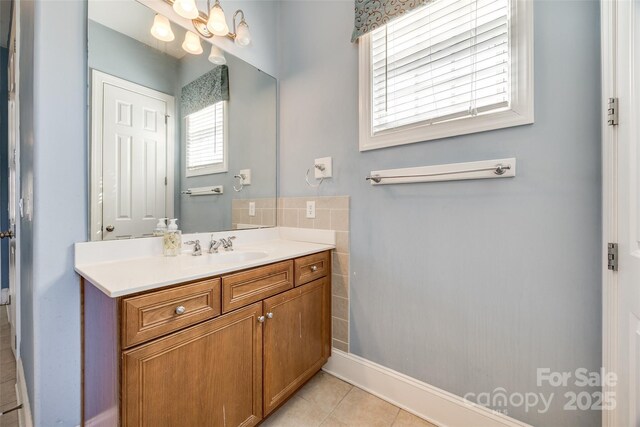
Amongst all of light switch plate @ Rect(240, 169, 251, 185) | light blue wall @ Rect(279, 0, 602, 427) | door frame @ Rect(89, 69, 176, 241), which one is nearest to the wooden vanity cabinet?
door frame @ Rect(89, 69, 176, 241)

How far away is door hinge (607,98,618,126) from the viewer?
2.98ft

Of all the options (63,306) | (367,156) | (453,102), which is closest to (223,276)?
(63,306)

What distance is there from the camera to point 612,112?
3.01 feet

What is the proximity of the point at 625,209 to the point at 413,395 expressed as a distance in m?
1.25

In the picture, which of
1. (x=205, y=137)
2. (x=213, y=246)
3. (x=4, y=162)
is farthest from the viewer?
(x=4, y=162)

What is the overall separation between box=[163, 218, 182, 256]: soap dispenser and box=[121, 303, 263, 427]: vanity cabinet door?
52 cm

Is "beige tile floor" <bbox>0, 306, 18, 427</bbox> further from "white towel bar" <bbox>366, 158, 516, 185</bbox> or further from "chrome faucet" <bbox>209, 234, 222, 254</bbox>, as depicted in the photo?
"white towel bar" <bbox>366, 158, 516, 185</bbox>

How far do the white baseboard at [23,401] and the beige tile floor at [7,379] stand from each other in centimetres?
4

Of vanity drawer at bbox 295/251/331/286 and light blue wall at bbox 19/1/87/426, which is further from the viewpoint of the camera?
vanity drawer at bbox 295/251/331/286

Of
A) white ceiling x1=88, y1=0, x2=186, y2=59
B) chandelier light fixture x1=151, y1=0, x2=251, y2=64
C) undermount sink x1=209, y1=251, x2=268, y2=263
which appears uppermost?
chandelier light fixture x1=151, y1=0, x2=251, y2=64

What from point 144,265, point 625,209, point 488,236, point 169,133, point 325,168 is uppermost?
point 169,133

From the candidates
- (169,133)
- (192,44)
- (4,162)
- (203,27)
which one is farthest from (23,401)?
(4,162)

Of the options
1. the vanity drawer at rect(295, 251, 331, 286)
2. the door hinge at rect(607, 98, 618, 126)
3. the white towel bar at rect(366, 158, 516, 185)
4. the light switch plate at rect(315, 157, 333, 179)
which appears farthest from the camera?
the light switch plate at rect(315, 157, 333, 179)

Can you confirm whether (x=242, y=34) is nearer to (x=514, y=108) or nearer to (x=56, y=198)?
(x=56, y=198)
